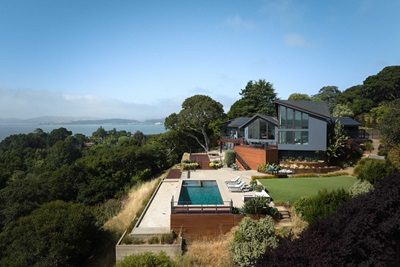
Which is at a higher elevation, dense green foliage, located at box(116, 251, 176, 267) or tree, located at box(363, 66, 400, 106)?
tree, located at box(363, 66, 400, 106)

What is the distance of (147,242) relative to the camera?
11922mm

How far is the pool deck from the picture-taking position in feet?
43.0

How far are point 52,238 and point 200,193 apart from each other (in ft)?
31.3

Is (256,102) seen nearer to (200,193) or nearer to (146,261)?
(200,193)

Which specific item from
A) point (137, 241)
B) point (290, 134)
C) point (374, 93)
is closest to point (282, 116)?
point (290, 134)

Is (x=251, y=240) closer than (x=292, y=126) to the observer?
Yes

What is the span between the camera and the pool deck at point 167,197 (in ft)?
43.0

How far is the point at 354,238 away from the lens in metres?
8.74

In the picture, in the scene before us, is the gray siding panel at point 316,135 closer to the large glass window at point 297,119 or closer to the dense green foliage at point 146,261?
the large glass window at point 297,119

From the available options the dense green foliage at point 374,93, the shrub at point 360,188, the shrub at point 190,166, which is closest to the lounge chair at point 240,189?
the shrub at point 360,188

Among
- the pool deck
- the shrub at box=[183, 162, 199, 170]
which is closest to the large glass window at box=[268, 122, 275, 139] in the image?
the pool deck

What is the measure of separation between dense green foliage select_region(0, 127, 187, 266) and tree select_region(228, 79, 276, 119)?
44.5 ft

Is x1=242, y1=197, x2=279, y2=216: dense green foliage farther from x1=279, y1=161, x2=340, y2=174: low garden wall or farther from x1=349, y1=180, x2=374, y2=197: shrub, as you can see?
x1=279, y1=161, x2=340, y2=174: low garden wall

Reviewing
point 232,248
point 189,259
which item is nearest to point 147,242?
point 189,259
